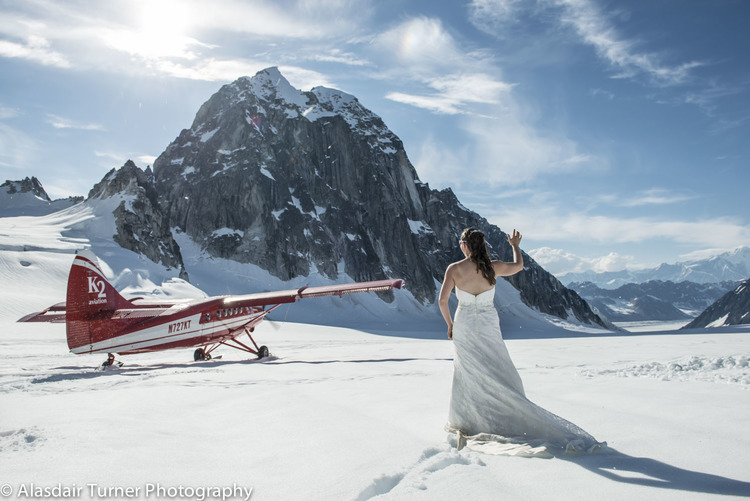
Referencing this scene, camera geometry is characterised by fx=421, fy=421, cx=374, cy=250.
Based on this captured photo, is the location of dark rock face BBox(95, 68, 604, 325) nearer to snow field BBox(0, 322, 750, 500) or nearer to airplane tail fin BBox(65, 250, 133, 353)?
airplane tail fin BBox(65, 250, 133, 353)

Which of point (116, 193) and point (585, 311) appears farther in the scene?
point (585, 311)

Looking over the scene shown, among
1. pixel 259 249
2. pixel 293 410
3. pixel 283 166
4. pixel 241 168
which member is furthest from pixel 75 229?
pixel 293 410

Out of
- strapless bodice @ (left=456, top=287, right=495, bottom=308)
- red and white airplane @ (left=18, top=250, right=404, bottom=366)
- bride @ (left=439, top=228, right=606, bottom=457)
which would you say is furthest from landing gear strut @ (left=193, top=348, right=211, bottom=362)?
strapless bodice @ (left=456, top=287, right=495, bottom=308)

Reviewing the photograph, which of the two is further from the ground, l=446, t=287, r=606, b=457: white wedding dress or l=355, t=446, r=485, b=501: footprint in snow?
l=446, t=287, r=606, b=457: white wedding dress

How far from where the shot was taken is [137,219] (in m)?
62.5

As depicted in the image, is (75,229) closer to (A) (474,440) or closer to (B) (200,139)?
(B) (200,139)

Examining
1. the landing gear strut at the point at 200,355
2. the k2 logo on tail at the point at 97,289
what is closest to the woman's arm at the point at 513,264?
the k2 logo on tail at the point at 97,289

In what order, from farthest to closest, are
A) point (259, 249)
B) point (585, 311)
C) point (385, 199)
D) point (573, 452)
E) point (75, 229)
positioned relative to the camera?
1. point (585, 311)
2. point (385, 199)
3. point (259, 249)
4. point (75, 229)
5. point (573, 452)

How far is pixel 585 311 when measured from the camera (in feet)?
462

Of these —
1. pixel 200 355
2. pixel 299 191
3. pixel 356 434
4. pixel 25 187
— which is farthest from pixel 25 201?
pixel 356 434

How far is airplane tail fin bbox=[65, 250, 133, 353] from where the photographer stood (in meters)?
12.4

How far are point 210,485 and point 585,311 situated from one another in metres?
156

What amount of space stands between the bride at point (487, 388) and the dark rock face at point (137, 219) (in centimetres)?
6369

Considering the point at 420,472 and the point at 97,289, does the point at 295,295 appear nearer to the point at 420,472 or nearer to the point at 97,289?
the point at 97,289
